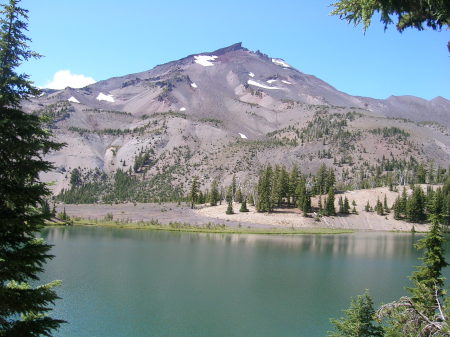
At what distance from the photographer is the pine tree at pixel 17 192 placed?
8.92 meters

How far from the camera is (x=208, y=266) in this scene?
49.4 m

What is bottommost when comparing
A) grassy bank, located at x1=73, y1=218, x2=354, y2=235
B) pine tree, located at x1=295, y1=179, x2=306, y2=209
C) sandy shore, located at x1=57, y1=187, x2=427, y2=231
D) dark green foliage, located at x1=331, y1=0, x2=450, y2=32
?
grassy bank, located at x1=73, y1=218, x2=354, y2=235

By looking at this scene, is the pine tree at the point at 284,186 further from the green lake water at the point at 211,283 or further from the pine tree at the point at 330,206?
the green lake water at the point at 211,283

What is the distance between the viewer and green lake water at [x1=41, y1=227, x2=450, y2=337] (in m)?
27.9

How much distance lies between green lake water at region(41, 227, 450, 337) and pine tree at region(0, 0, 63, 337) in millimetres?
15875

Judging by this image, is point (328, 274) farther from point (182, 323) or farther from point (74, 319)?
point (74, 319)

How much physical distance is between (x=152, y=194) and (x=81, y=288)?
13092 cm

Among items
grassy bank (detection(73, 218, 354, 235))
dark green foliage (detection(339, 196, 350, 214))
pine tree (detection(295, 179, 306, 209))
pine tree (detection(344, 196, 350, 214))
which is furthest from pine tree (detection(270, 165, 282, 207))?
pine tree (detection(344, 196, 350, 214))

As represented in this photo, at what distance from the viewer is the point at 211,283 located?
40.5 m

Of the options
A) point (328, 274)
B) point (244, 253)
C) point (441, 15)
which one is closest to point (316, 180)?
point (244, 253)

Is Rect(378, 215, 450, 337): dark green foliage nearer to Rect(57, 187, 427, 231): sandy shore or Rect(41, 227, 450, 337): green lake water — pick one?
Rect(41, 227, 450, 337): green lake water

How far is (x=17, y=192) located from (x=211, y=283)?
33748 mm

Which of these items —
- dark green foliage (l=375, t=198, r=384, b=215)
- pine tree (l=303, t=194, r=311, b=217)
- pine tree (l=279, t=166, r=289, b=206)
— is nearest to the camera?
pine tree (l=303, t=194, r=311, b=217)

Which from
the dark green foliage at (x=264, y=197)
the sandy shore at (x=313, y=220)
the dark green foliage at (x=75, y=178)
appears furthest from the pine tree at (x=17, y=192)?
the dark green foliage at (x=75, y=178)
